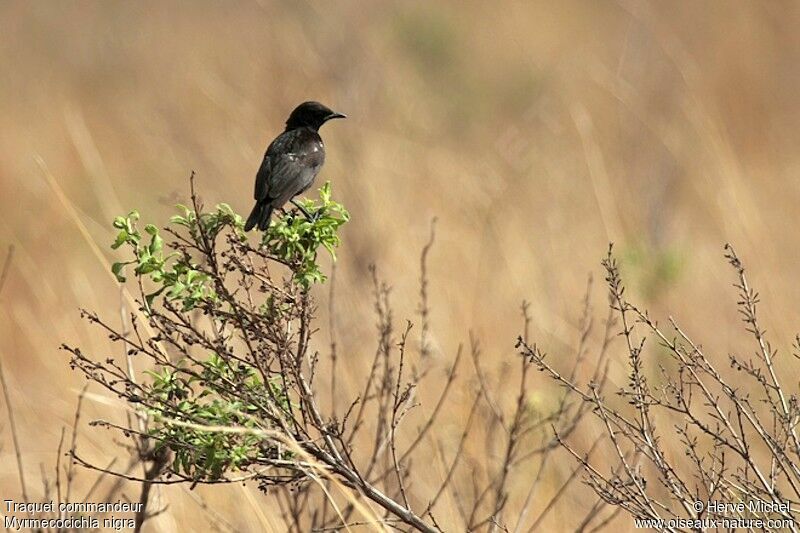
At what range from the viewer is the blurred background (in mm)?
6539

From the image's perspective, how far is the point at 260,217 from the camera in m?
3.57

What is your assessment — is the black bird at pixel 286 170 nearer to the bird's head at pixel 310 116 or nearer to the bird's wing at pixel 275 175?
the bird's wing at pixel 275 175

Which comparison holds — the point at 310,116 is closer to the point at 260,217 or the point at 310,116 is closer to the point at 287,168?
the point at 287,168

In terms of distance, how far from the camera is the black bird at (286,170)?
3693 mm

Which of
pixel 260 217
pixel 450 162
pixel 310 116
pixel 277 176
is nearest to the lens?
pixel 260 217

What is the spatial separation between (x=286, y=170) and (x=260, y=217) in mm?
405

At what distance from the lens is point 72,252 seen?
9000 millimetres

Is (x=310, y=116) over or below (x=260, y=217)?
over

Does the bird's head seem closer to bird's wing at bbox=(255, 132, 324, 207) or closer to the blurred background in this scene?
bird's wing at bbox=(255, 132, 324, 207)

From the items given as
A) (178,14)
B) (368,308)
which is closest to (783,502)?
(368,308)

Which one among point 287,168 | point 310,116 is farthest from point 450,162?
point 287,168

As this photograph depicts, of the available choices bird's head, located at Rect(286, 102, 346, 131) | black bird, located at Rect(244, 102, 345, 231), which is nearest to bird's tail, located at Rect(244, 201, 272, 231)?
black bird, located at Rect(244, 102, 345, 231)

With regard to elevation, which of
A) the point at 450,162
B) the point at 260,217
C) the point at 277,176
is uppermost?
the point at 450,162

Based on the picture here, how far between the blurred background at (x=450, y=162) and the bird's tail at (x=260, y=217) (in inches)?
25.0
